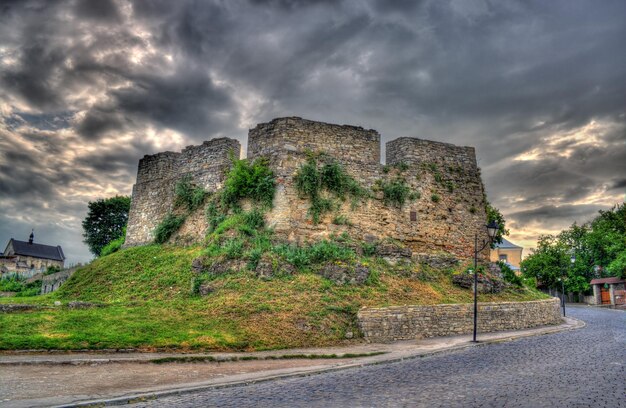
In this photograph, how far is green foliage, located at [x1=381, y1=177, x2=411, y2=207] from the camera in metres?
21.8

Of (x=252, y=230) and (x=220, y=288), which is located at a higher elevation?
(x=252, y=230)

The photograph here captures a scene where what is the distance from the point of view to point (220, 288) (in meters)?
16.7

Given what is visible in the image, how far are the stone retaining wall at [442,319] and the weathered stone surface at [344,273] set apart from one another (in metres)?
2.55

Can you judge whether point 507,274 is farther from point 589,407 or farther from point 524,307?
point 589,407

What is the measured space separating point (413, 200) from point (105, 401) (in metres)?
17.6

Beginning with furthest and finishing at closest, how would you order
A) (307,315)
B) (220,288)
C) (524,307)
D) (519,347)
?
(524,307) → (220,288) → (307,315) → (519,347)

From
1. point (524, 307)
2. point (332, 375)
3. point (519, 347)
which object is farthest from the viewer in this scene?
point (524, 307)

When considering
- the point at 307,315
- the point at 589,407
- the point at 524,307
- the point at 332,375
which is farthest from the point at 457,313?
the point at 589,407

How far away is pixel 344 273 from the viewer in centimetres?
1769

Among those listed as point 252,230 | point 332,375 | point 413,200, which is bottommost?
point 332,375

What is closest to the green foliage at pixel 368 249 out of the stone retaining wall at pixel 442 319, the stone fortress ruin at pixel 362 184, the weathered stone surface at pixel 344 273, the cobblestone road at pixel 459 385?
the stone fortress ruin at pixel 362 184

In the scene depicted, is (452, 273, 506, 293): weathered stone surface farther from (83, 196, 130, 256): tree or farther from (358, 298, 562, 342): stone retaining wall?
(83, 196, 130, 256): tree

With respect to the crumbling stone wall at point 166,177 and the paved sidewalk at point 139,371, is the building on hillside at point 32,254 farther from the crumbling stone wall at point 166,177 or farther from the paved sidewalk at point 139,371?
the paved sidewalk at point 139,371

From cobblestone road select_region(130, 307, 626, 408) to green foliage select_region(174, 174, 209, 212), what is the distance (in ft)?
46.9
